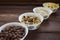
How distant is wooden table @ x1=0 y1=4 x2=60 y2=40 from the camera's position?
106 cm

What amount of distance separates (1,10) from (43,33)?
563 mm

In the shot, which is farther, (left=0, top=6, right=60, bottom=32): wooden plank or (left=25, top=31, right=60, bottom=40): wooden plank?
(left=0, top=6, right=60, bottom=32): wooden plank

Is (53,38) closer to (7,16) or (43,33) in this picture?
(43,33)

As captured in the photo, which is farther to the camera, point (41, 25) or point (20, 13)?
point (20, 13)

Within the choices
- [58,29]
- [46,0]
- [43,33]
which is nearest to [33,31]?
[43,33]

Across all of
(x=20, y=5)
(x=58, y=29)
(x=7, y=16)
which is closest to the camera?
(x=58, y=29)

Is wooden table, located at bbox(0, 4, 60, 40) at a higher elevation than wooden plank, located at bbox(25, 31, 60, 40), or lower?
higher

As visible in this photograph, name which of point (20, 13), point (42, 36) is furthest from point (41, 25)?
point (20, 13)

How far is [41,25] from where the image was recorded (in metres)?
1.18

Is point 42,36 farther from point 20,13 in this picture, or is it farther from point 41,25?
point 20,13

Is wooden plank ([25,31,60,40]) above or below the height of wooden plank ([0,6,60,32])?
below

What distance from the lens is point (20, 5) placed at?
156cm

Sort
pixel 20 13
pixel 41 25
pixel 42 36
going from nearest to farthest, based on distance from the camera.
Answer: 1. pixel 42 36
2. pixel 41 25
3. pixel 20 13

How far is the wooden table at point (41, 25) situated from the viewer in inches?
41.7
